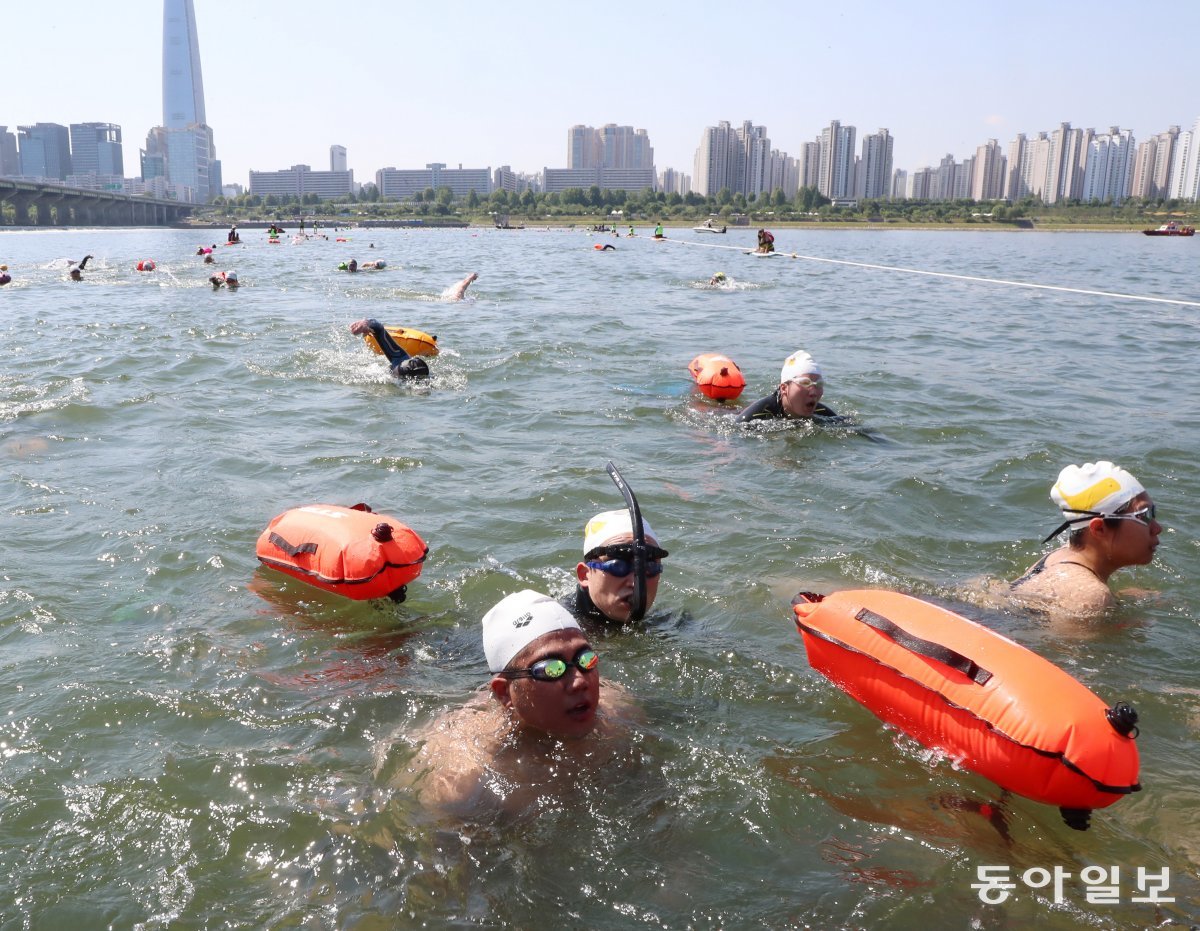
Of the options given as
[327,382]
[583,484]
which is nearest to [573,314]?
[327,382]

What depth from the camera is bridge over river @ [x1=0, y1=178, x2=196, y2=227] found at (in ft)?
287

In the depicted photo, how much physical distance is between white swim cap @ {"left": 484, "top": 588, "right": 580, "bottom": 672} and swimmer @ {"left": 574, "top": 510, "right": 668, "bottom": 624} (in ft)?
2.77

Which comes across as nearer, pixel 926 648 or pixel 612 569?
→ pixel 926 648

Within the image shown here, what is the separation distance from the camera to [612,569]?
4523 mm

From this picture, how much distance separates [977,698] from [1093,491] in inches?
79.6

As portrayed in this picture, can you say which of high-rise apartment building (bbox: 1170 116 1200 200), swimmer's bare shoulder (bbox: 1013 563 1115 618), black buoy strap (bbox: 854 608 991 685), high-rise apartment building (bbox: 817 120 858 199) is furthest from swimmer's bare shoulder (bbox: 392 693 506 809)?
high-rise apartment building (bbox: 817 120 858 199)

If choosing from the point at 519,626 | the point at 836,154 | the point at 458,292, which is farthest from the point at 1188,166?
the point at 519,626

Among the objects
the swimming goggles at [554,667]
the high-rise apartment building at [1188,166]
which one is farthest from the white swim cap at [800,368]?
the high-rise apartment building at [1188,166]

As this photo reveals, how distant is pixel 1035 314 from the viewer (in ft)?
66.1

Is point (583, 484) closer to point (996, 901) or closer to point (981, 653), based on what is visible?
point (981, 653)

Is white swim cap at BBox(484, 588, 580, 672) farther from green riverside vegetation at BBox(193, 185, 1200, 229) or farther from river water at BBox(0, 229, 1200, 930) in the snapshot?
green riverside vegetation at BBox(193, 185, 1200, 229)

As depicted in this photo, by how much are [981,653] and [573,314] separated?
16.8 metres

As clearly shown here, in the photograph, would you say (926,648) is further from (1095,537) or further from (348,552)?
(348,552)

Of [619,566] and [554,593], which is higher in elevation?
[619,566]
